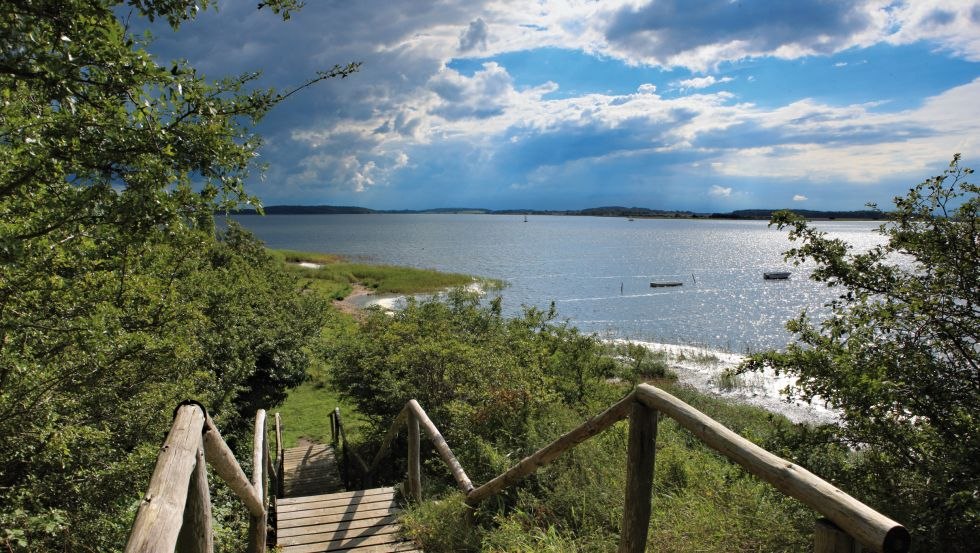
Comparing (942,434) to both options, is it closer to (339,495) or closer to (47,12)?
(339,495)

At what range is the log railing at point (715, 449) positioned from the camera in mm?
1733

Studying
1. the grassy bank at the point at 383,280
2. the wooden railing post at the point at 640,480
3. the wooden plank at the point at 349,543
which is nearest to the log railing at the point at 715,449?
the wooden railing post at the point at 640,480

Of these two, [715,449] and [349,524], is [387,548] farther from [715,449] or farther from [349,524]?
[715,449]

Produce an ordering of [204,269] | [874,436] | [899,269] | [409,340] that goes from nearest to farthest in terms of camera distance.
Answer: [874,436]
[899,269]
[409,340]
[204,269]

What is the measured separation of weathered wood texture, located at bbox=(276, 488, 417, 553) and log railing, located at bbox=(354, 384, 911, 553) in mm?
882

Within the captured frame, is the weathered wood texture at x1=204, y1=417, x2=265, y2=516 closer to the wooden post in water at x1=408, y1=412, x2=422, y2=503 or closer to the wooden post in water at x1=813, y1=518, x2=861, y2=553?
the wooden post in water at x1=408, y1=412, x2=422, y2=503

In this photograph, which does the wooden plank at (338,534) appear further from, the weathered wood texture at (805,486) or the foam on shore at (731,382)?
the foam on shore at (731,382)

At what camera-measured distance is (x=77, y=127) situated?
9.61 feet

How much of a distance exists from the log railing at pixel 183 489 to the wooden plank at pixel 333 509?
225 centimetres

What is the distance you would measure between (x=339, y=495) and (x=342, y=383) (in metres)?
5.04

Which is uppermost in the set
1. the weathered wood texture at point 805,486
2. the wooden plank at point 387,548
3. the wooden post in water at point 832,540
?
the weathered wood texture at point 805,486

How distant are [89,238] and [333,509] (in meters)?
3.63

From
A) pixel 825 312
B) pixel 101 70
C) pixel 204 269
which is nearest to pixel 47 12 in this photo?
pixel 101 70

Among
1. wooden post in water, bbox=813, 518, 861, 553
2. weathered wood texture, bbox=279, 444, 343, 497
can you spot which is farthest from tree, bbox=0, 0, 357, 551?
weathered wood texture, bbox=279, 444, 343, 497
